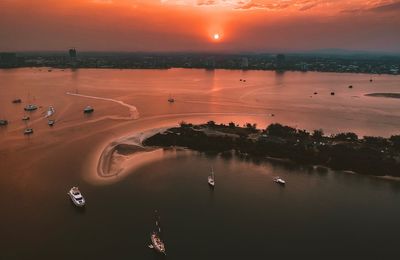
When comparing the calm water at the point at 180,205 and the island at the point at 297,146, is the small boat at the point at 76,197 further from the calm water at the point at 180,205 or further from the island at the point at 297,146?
the island at the point at 297,146

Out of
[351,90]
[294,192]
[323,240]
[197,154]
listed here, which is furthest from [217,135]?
[351,90]

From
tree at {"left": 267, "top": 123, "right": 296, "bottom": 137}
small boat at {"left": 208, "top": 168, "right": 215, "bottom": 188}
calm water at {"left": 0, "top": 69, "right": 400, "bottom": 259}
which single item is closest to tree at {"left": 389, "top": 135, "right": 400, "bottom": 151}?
calm water at {"left": 0, "top": 69, "right": 400, "bottom": 259}

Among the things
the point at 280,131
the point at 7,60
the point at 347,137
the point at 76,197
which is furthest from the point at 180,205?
the point at 7,60

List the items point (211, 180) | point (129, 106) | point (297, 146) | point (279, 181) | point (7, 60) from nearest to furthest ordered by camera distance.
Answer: point (211, 180) → point (279, 181) → point (297, 146) → point (129, 106) → point (7, 60)

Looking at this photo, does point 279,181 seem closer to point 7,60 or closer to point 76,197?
point 76,197

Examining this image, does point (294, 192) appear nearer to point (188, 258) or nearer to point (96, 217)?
point (188, 258)
